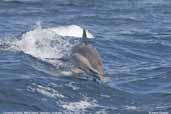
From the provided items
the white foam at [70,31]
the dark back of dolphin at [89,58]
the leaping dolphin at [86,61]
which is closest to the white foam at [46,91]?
the leaping dolphin at [86,61]

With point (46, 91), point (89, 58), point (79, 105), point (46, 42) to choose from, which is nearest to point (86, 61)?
point (89, 58)

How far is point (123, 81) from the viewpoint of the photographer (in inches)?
869

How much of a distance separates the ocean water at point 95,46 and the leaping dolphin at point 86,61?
1.32 ft

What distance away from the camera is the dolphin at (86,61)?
2217 cm

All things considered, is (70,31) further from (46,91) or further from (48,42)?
(46,91)

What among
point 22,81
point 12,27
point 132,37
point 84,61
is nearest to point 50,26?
point 12,27

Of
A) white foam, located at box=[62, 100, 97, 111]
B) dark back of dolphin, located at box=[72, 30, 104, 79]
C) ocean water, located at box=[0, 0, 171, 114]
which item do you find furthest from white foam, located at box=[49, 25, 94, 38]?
white foam, located at box=[62, 100, 97, 111]

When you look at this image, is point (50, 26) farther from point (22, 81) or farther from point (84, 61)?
point (22, 81)

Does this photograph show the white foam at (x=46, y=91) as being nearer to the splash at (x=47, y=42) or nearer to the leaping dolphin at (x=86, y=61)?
the leaping dolphin at (x=86, y=61)

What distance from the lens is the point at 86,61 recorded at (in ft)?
74.3

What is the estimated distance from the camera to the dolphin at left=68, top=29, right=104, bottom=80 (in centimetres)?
2217

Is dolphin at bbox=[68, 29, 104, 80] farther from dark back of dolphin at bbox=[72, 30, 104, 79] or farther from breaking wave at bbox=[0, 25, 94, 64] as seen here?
breaking wave at bbox=[0, 25, 94, 64]

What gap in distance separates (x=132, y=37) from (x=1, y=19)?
22.6 ft

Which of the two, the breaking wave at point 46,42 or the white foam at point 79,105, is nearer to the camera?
the white foam at point 79,105
